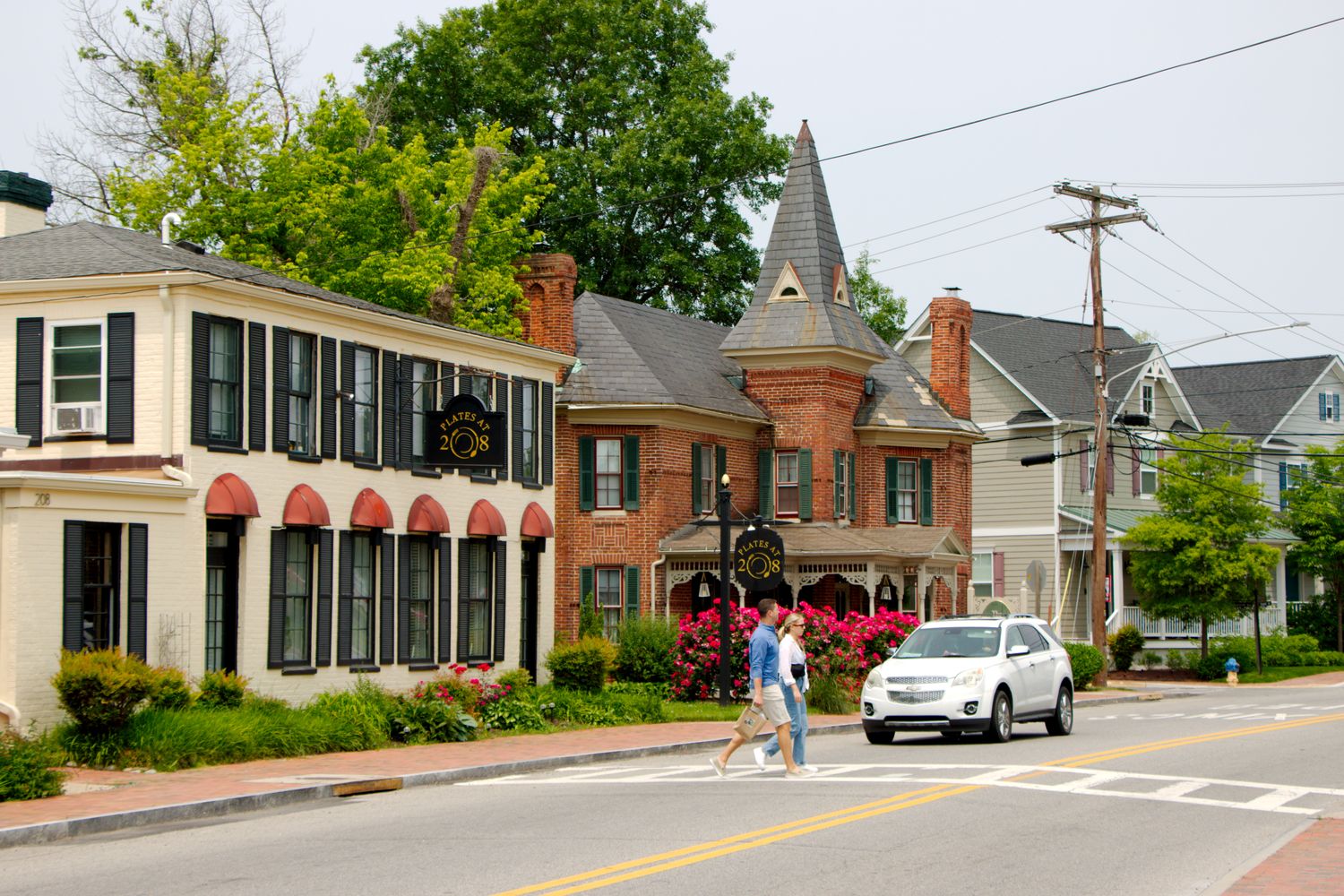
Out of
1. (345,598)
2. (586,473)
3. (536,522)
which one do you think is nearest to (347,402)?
(345,598)

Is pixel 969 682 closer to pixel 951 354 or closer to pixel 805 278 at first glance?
pixel 805 278

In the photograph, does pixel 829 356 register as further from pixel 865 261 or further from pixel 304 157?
pixel 865 261

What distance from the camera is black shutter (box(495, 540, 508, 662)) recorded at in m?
28.2

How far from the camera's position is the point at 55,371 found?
72.4 feet

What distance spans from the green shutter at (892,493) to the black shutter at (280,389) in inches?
890

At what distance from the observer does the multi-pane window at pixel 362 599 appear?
24453mm

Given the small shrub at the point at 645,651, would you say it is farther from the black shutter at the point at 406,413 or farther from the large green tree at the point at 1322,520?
the large green tree at the point at 1322,520

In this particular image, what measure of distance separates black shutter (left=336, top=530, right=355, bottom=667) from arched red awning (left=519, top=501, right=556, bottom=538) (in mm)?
5317

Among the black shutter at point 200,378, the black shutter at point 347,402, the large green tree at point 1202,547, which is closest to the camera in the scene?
the black shutter at point 200,378

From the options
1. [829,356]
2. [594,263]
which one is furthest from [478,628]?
[594,263]

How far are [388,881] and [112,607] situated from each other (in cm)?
1024

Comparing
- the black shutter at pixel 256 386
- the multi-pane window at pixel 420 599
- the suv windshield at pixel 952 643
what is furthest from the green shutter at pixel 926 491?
the black shutter at pixel 256 386

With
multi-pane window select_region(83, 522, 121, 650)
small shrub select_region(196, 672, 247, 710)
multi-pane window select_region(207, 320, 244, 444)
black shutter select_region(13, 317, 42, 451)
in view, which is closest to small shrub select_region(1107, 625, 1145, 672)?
multi-pane window select_region(207, 320, 244, 444)

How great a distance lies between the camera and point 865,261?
66.3m
